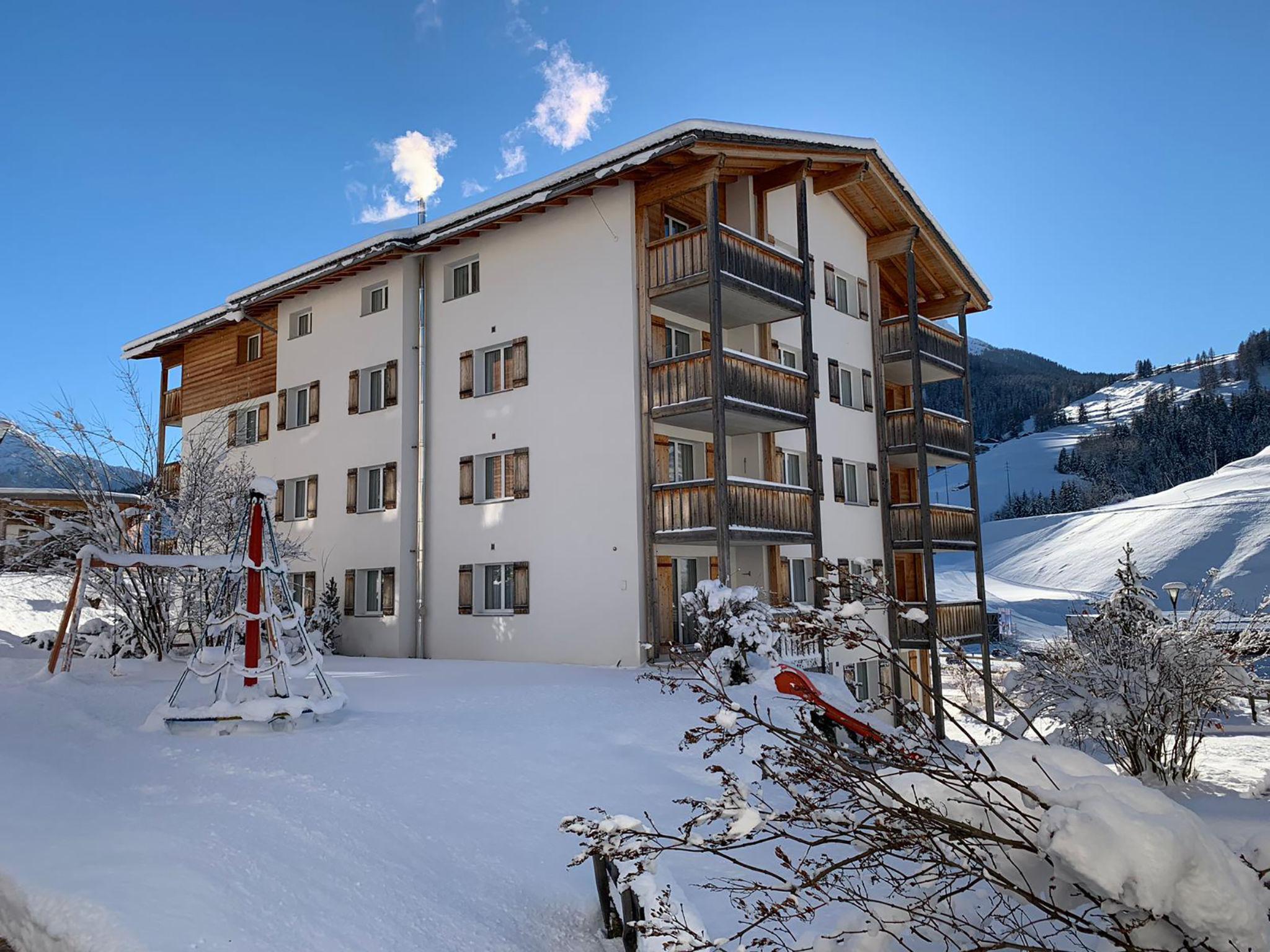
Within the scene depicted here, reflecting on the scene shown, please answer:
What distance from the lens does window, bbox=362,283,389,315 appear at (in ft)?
78.0

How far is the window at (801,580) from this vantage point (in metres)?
21.1

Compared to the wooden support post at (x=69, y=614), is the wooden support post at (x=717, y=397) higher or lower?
higher

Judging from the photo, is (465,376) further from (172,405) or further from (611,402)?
(172,405)

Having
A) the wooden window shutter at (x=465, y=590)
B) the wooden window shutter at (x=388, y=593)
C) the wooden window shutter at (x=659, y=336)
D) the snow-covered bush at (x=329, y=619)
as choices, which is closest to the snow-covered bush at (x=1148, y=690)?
the wooden window shutter at (x=659, y=336)

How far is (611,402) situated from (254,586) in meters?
8.78

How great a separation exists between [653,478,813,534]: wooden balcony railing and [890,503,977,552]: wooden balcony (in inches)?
258

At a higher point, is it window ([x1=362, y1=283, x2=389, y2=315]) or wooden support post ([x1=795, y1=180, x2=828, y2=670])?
window ([x1=362, y1=283, x2=389, y2=315])

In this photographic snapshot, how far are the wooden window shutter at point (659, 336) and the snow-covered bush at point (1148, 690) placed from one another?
9076 mm

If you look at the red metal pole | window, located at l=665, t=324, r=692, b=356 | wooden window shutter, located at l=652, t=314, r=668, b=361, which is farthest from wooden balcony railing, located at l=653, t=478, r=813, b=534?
the red metal pole

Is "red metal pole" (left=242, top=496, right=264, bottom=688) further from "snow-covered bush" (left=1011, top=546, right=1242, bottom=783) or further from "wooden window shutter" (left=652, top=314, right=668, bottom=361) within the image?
"wooden window shutter" (left=652, top=314, right=668, bottom=361)

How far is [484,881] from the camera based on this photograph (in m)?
6.24

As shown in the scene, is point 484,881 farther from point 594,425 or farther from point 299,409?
point 299,409

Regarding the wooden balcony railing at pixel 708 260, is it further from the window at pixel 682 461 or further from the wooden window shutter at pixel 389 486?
the wooden window shutter at pixel 389 486

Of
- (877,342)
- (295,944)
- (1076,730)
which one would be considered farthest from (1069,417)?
(295,944)
